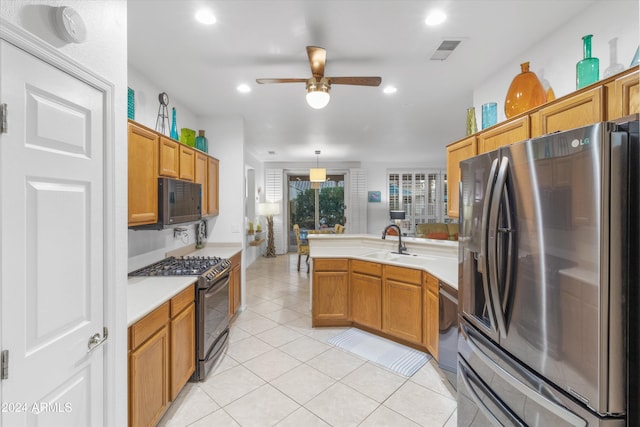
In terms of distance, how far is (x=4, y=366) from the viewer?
866 mm

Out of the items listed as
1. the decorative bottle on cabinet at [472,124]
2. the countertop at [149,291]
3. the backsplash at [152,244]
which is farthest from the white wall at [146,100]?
the decorative bottle on cabinet at [472,124]

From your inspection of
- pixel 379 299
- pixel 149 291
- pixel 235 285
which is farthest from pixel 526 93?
pixel 235 285

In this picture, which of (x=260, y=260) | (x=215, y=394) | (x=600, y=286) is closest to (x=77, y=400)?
(x=215, y=394)

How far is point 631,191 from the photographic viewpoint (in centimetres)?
90

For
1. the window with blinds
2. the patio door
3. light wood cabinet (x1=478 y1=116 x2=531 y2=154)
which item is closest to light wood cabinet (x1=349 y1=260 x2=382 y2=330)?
light wood cabinet (x1=478 y1=116 x2=531 y2=154)

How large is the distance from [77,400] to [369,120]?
428 centimetres

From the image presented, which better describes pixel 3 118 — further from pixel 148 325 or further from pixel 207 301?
pixel 207 301

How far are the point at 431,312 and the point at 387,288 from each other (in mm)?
529

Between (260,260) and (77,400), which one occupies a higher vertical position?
(77,400)

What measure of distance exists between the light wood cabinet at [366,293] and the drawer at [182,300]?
176 centimetres

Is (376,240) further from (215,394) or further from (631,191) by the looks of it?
(631,191)

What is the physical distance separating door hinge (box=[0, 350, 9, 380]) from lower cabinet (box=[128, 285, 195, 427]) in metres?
0.62

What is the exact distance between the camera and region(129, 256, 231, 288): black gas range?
237 centimetres

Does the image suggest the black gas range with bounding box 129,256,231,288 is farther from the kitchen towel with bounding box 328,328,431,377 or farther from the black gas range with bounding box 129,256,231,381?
the kitchen towel with bounding box 328,328,431,377
